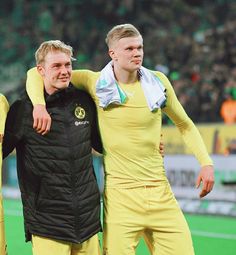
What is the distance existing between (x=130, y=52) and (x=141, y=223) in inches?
47.0

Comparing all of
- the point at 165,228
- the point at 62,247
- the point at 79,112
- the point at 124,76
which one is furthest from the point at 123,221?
the point at 124,76

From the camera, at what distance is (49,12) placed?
2330 centimetres

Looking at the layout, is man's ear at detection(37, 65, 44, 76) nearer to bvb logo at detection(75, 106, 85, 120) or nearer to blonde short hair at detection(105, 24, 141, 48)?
bvb logo at detection(75, 106, 85, 120)

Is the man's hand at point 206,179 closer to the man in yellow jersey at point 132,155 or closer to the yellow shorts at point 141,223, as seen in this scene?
the man in yellow jersey at point 132,155

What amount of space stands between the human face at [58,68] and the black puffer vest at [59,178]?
9cm

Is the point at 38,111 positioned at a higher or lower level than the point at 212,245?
higher

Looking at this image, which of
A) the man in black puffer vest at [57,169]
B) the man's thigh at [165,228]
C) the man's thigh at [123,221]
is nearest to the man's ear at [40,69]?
the man in black puffer vest at [57,169]

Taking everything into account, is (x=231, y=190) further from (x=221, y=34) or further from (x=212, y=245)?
(x=221, y=34)

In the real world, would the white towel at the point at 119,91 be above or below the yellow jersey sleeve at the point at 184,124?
above

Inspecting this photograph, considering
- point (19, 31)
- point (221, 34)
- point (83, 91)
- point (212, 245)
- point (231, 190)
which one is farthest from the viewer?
point (19, 31)

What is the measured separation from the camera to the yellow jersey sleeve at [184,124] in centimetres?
571

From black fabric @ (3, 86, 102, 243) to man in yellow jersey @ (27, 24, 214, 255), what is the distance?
158mm

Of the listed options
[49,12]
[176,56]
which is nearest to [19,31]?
[49,12]

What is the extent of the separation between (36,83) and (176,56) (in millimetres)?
14298
